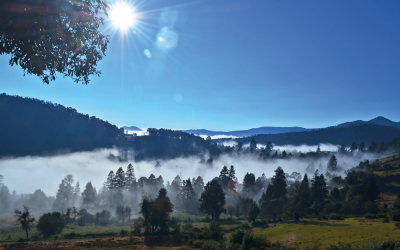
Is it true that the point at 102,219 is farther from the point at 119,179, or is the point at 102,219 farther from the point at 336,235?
the point at 336,235

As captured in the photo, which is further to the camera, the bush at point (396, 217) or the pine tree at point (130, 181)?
the pine tree at point (130, 181)

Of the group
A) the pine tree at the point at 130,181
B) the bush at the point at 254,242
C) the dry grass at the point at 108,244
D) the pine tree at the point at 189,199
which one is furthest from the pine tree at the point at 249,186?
the bush at the point at 254,242

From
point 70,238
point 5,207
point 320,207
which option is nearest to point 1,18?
point 70,238

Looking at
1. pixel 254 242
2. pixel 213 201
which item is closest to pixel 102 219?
pixel 213 201

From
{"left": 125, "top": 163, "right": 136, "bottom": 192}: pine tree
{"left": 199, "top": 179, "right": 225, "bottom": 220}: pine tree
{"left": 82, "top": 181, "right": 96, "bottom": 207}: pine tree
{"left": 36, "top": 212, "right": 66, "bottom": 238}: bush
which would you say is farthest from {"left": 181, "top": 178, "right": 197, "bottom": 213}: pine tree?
{"left": 36, "top": 212, "right": 66, "bottom": 238}: bush

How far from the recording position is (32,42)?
26.5 ft

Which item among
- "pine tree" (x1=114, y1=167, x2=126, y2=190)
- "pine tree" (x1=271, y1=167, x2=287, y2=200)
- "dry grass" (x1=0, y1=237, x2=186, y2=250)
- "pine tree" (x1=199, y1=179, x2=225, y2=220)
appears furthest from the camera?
"pine tree" (x1=114, y1=167, x2=126, y2=190)

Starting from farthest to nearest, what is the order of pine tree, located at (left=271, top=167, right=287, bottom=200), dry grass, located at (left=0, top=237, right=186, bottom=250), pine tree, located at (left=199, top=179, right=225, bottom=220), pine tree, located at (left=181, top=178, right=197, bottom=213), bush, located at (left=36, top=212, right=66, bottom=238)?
pine tree, located at (left=181, top=178, right=197, bottom=213) < pine tree, located at (left=271, top=167, right=287, bottom=200) < pine tree, located at (left=199, top=179, right=225, bottom=220) < bush, located at (left=36, top=212, right=66, bottom=238) < dry grass, located at (left=0, top=237, right=186, bottom=250)

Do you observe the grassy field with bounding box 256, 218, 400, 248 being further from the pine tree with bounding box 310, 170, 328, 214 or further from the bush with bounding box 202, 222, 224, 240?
the pine tree with bounding box 310, 170, 328, 214

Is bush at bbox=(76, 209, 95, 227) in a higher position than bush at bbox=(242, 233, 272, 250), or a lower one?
lower

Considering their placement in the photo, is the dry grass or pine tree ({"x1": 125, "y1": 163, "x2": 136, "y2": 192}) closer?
the dry grass

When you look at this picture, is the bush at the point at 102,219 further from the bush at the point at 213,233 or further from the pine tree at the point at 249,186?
the pine tree at the point at 249,186

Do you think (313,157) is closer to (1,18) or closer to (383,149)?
(383,149)

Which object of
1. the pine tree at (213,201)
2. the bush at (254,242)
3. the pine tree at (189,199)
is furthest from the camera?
the pine tree at (189,199)
